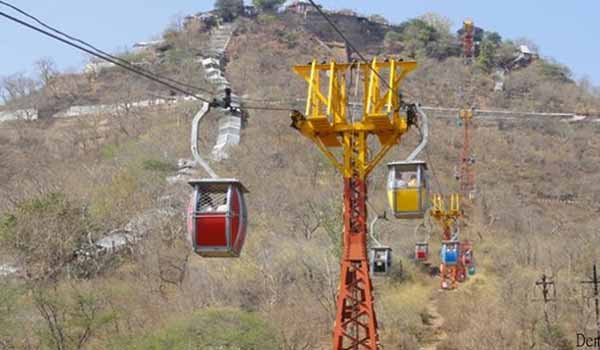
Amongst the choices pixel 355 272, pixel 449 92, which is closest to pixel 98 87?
pixel 449 92

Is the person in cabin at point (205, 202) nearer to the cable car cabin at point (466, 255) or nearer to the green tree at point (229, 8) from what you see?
the cable car cabin at point (466, 255)

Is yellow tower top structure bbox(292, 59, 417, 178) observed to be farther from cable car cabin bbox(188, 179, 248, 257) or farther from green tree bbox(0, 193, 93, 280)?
green tree bbox(0, 193, 93, 280)

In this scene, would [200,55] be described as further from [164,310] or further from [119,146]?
[164,310]

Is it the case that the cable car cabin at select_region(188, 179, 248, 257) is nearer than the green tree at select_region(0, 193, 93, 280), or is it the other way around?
the cable car cabin at select_region(188, 179, 248, 257)

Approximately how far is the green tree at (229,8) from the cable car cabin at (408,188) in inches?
2239

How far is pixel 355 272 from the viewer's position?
11.3 meters

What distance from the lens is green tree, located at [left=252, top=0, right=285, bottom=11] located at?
6812 cm

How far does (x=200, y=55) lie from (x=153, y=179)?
2924 centimetres

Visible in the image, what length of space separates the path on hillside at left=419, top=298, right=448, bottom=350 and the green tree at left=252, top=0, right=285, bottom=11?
47.4 metres

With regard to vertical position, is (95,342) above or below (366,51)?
below

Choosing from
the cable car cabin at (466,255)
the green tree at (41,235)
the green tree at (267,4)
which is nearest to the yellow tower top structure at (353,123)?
the green tree at (41,235)

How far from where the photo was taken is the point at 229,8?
6625cm

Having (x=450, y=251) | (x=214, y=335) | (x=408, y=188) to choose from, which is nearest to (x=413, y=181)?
(x=408, y=188)

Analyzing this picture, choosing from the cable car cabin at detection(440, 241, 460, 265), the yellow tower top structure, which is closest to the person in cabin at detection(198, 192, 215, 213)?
the yellow tower top structure
